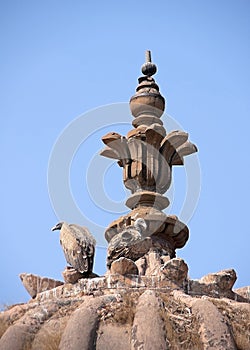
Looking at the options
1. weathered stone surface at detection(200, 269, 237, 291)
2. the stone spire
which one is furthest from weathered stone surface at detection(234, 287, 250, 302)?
the stone spire

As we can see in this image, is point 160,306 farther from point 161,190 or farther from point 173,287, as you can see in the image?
point 161,190

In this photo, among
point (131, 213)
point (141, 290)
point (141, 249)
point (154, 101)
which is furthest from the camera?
point (154, 101)

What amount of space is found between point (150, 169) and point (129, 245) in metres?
2.85

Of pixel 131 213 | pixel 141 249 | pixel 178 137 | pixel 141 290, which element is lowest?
pixel 141 290

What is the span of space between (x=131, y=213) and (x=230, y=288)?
320 cm

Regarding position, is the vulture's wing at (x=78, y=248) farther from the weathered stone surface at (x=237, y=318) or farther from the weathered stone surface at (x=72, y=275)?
the weathered stone surface at (x=237, y=318)

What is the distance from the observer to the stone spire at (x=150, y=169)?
43.9 ft

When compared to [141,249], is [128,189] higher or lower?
higher

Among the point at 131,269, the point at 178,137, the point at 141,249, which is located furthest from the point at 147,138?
the point at 131,269

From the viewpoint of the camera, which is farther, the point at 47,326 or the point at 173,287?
the point at 173,287

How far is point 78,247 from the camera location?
11375mm

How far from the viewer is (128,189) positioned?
47.8 feet

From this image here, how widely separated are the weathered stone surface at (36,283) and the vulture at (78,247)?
0.46 metres

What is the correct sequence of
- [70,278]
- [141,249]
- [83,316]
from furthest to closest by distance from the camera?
[141,249] < [70,278] < [83,316]
